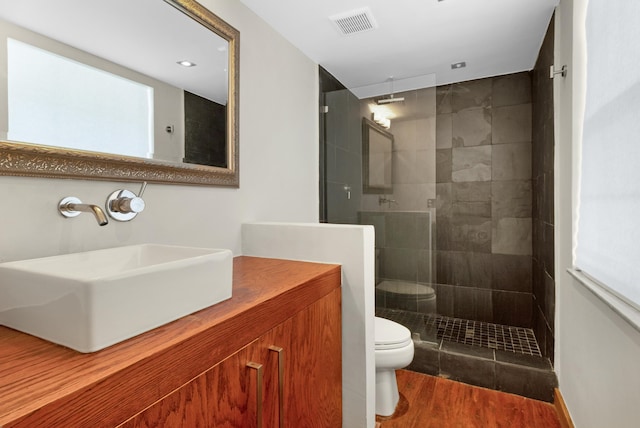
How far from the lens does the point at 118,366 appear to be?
0.57m

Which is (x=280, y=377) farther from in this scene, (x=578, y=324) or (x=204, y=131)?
(x=578, y=324)

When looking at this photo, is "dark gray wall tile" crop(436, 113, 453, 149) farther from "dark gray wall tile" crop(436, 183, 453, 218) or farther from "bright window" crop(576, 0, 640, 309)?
"bright window" crop(576, 0, 640, 309)

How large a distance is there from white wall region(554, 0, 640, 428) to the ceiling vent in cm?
95

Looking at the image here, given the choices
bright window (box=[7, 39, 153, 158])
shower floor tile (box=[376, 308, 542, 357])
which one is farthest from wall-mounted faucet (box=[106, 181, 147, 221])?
shower floor tile (box=[376, 308, 542, 357])

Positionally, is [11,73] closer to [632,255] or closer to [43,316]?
[43,316]

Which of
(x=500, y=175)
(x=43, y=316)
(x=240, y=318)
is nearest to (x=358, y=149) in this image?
(x=500, y=175)

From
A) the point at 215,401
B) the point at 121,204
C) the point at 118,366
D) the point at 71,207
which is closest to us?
the point at 118,366

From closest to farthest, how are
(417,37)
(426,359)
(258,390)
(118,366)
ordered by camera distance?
(118,366) → (258,390) → (417,37) → (426,359)

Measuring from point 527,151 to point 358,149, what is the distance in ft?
4.45

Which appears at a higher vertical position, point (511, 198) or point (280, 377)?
point (511, 198)

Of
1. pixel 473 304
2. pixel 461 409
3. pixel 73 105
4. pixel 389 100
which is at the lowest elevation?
pixel 461 409

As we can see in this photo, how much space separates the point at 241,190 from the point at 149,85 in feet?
2.06

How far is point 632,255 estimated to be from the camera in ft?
3.34

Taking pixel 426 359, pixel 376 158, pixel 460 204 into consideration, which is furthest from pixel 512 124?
pixel 426 359
